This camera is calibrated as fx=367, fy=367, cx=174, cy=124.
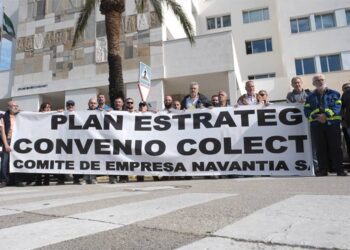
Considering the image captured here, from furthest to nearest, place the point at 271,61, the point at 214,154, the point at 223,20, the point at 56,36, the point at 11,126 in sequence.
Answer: the point at 223,20 < the point at 271,61 < the point at 56,36 < the point at 11,126 < the point at 214,154

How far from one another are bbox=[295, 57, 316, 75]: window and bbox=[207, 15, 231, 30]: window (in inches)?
271

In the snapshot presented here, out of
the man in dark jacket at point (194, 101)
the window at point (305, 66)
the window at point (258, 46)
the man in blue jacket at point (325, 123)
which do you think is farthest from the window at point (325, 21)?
the man in blue jacket at point (325, 123)

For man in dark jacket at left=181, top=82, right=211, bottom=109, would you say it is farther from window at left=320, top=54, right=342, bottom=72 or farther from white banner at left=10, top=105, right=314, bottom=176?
window at left=320, top=54, right=342, bottom=72

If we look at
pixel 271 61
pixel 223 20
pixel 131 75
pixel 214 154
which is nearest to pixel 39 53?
pixel 131 75

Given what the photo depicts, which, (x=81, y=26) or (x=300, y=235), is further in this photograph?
(x=81, y=26)

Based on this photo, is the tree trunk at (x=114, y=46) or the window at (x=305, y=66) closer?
the tree trunk at (x=114, y=46)

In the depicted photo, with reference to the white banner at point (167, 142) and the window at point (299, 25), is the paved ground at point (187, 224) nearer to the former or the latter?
the white banner at point (167, 142)

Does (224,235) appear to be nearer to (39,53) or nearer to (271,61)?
(39,53)

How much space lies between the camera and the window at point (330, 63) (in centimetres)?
2712

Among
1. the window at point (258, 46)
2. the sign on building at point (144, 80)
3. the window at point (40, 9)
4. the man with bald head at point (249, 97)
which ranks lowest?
the man with bald head at point (249, 97)

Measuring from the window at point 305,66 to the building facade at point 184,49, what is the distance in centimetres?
7

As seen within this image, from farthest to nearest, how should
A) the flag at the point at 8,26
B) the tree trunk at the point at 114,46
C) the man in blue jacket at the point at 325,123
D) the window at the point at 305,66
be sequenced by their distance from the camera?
the window at the point at 305,66, the flag at the point at 8,26, the tree trunk at the point at 114,46, the man in blue jacket at the point at 325,123

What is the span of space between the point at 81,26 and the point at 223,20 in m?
18.6

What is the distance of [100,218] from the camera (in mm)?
3312
